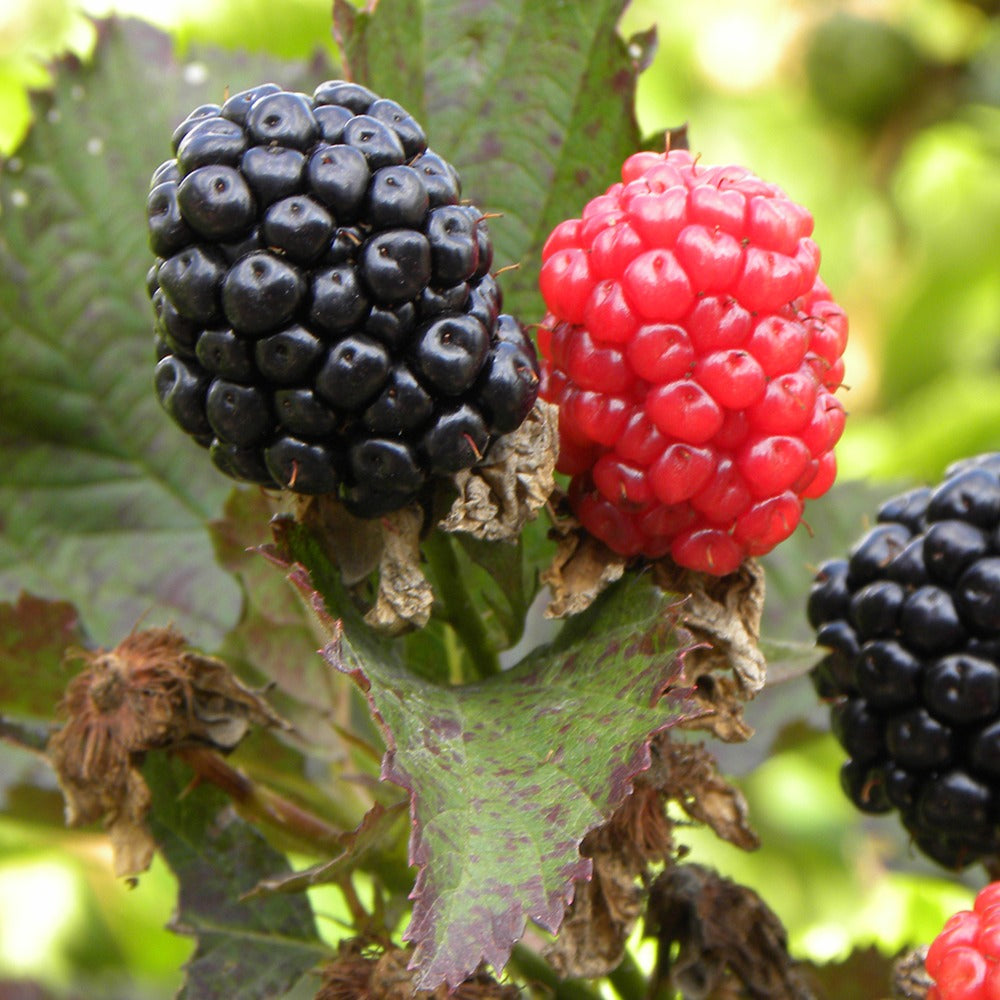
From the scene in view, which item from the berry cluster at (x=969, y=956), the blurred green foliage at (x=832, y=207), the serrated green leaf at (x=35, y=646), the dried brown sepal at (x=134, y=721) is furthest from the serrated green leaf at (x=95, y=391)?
the blurred green foliage at (x=832, y=207)

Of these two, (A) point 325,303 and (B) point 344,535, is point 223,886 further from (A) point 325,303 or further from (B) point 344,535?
(A) point 325,303

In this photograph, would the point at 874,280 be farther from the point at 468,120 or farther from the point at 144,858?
the point at 144,858

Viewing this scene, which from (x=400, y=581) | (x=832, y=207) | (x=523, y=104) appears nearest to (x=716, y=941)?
(x=400, y=581)

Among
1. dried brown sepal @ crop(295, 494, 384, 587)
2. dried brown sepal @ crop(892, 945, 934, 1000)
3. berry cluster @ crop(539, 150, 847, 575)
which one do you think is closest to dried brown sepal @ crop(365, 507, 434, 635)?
dried brown sepal @ crop(295, 494, 384, 587)

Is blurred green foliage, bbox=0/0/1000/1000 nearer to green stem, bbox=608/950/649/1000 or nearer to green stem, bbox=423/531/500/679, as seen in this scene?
green stem, bbox=608/950/649/1000

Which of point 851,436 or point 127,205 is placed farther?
point 851,436

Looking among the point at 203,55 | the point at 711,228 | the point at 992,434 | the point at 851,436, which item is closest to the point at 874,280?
the point at 851,436

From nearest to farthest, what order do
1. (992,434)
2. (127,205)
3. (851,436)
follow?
(127,205) < (992,434) < (851,436)

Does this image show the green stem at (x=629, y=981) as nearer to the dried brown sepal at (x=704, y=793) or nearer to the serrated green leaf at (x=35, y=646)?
the dried brown sepal at (x=704, y=793)
